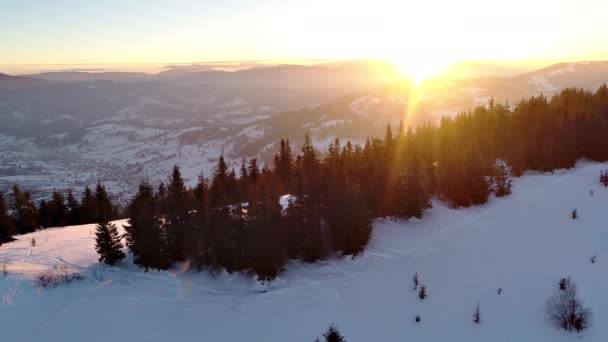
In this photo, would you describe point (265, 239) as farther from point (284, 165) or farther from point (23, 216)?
point (23, 216)

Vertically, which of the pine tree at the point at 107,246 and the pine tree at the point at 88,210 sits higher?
the pine tree at the point at 107,246

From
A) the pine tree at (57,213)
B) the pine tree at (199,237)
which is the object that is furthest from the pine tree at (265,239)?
the pine tree at (57,213)

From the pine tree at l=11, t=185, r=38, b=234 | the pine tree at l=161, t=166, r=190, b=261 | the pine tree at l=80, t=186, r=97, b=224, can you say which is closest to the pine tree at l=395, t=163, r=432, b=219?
the pine tree at l=161, t=166, r=190, b=261

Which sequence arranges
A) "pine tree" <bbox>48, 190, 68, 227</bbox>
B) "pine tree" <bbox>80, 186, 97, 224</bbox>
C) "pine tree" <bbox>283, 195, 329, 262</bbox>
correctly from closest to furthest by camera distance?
"pine tree" <bbox>283, 195, 329, 262</bbox>
"pine tree" <bbox>80, 186, 97, 224</bbox>
"pine tree" <bbox>48, 190, 68, 227</bbox>

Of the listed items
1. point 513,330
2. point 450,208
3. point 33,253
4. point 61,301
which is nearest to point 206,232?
point 61,301

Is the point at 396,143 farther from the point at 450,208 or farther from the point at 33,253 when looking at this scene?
the point at 33,253

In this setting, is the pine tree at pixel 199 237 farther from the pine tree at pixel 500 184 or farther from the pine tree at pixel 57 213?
the pine tree at pixel 57 213

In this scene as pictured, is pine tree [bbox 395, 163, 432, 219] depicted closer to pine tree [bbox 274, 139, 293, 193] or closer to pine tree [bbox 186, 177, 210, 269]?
pine tree [bbox 186, 177, 210, 269]
